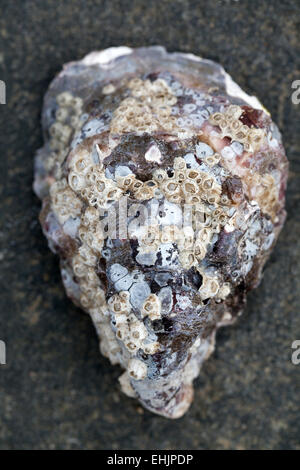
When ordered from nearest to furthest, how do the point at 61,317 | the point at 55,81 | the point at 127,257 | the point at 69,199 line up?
1. the point at 127,257
2. the point at 69,199
3. the point at 55,81
4. the point at 61,317

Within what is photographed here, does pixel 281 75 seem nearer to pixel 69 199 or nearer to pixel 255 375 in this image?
pixel 69 199

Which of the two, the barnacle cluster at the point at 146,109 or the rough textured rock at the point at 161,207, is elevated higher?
the barnacle cluster at the point at 146,109

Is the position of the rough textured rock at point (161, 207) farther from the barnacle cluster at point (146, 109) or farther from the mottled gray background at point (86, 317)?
the mottled gray background at point (86, 317)

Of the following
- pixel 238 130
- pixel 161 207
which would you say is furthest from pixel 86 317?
pixel 238 130

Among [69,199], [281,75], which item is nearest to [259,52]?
[281,75]

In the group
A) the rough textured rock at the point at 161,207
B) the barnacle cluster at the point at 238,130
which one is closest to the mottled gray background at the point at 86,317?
the rough textured rock at the point at 161,207

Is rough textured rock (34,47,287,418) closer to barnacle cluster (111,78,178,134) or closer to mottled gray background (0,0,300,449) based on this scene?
barnacle cluster (111,78,178,134)
